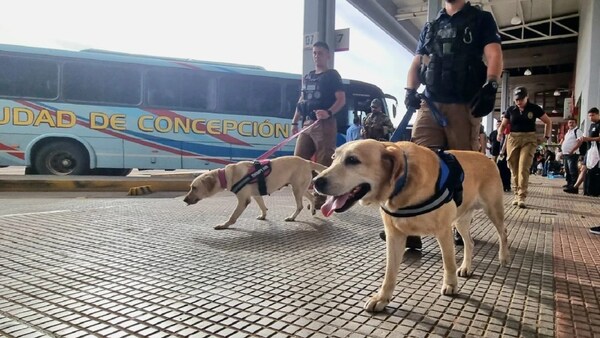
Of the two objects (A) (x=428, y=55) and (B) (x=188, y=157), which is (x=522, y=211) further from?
(B) (x=188, y=157)

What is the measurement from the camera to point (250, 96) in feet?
36.3

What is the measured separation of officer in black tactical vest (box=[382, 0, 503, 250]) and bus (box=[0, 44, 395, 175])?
6.63m

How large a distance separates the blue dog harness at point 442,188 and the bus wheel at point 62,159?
945cm

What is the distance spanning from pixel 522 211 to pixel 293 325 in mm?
4670

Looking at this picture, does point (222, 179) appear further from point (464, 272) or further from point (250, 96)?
point (250, 96)

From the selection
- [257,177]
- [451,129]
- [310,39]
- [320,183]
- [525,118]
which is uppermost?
[310,39]

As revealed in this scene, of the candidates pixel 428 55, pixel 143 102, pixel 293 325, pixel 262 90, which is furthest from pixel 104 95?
pixel 293 325

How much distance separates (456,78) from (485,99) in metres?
0.30

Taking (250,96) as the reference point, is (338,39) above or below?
above

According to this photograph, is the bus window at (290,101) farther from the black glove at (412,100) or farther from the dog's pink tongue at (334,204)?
the dog's pink tongue at (334,204)

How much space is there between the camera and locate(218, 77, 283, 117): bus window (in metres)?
10.9

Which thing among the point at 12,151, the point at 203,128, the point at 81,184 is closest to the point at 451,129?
the point at 81,184

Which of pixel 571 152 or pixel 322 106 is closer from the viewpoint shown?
pixel 322 106

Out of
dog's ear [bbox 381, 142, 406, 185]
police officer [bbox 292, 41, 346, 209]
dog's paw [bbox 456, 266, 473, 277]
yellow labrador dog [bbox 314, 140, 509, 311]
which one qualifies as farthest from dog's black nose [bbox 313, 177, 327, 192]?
police officer [bbox 292, 41, 346, 209]
